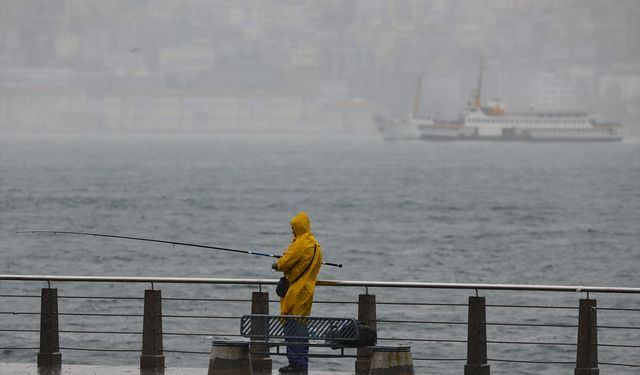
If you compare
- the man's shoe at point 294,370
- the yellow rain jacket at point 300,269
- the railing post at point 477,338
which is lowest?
the man's shoe at point 294,370

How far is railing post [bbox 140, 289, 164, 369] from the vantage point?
1093 cm

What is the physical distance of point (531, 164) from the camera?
13738 centimetres

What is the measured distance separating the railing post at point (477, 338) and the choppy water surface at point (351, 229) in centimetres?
1322

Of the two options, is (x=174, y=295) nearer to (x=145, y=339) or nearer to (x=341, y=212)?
(x=145, y=339)

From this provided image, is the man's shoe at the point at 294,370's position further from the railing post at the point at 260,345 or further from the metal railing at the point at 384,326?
the metal railing at the point at 384,326

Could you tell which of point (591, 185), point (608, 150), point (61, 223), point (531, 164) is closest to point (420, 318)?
point (61, 223)

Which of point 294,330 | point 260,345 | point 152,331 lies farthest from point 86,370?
point 294,330

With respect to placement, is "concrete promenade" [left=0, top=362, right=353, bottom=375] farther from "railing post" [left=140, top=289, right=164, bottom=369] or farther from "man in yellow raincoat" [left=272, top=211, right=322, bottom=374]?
"man in yellow raincoat" [left=272, top=211, right=322, bottom=374]

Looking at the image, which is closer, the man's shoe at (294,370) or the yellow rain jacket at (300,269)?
the yellow rain jacket at (300,269)

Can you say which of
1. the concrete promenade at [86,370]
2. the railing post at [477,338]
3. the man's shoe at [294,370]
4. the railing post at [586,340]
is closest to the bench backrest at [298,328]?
the man's shoe at [294,370]

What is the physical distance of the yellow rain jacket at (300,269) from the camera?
10.1 meters

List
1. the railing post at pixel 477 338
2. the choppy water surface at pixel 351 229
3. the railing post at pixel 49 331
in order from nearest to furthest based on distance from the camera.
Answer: the railing post at pixel 477 338 < the railing post at pixel 49 331 < the choppy water surface at pixel 351 229

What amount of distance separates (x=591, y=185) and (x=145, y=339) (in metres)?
85.6

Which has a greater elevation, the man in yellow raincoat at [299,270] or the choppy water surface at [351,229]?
the choppy water surface at [351,229]
